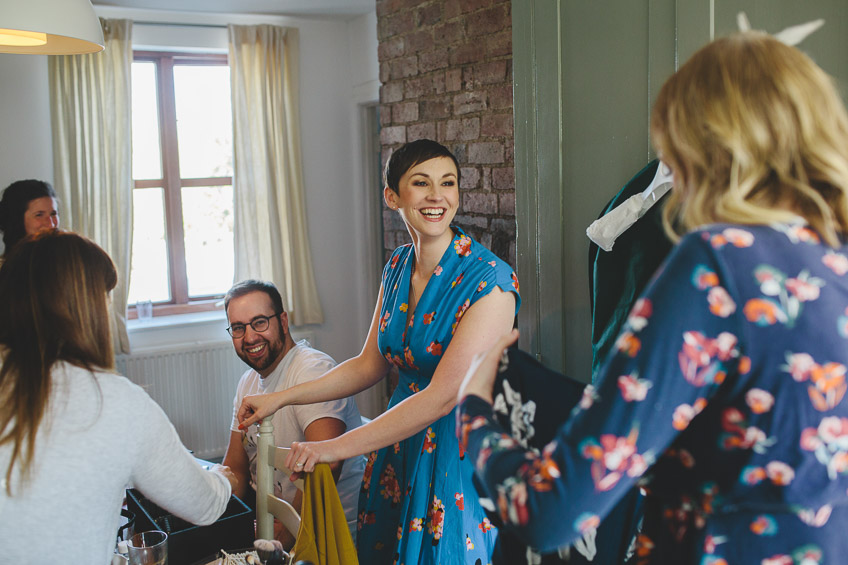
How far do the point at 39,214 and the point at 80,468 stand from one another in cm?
255

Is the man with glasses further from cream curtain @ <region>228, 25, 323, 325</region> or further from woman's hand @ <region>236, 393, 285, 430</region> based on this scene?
cream curtain @ <region>228, 25, 323, 325</region>

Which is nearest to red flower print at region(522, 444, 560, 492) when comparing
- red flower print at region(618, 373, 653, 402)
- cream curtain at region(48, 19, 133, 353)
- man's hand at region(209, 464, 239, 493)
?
red flower print at region(618, 373, 653, 402)

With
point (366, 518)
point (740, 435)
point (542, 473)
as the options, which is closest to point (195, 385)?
point (366, 518)

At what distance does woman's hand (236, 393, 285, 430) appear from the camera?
180cm

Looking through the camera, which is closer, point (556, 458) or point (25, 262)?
point (556, 458)

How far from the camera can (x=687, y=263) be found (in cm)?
77

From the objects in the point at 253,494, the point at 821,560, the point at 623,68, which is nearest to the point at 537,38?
the point at 623,68

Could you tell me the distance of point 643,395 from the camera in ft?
2.53

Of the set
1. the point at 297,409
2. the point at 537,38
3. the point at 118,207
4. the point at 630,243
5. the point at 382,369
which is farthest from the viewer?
the point at 118,207

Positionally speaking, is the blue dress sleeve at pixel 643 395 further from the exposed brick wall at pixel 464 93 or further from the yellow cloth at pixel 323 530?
the exposed brick wall at pixel 464 93

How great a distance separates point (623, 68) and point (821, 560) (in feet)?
3.69

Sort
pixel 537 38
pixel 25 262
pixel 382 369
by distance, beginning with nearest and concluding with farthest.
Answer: pixel 25 262 → pixel 537 38 → pixel 382 369

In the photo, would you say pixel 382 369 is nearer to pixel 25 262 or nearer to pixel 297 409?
pixel 297 409

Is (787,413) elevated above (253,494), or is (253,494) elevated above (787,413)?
(787,413)
